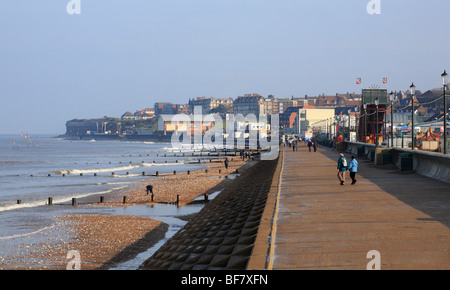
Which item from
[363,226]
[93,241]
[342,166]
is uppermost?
[342,166]

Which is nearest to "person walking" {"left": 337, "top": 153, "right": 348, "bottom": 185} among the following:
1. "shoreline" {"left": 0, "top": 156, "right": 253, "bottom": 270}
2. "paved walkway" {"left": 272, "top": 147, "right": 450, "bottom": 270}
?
"paved walkway" {"left": 272, "top": 147, "right": 450, "bottom": 270}

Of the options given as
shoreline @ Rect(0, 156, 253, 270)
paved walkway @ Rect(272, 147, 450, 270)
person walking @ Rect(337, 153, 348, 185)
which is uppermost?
person walking @ Rect(337, 153, 348, 185)

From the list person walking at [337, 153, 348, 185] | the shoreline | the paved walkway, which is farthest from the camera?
person walking at [337, 153, 348, 185]

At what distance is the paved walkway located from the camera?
1112cm

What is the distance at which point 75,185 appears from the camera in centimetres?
6291

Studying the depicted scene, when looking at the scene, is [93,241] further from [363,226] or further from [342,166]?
[363,226]

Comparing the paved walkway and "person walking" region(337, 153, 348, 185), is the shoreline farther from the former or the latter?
"person walking" region(337, 153, 348, 185)

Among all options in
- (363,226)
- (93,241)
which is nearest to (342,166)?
(363,226)

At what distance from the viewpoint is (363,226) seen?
579 inches

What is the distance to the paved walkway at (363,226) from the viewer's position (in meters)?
11.1

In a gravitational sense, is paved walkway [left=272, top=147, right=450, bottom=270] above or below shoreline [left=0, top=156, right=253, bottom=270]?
above

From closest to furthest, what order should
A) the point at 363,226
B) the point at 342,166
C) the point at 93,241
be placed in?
the point at 363,226
the point at 342,166
the point at 93,241

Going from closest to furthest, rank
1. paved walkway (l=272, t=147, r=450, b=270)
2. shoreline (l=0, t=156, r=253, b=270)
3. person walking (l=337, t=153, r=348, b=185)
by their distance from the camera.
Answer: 1. paved walkway (l=272, t=147, r=450, b=270)
2. shoreline (l=0, t=156, r=253, b=270)
3. person walking (l=337, t=153, r=348, b=185)
